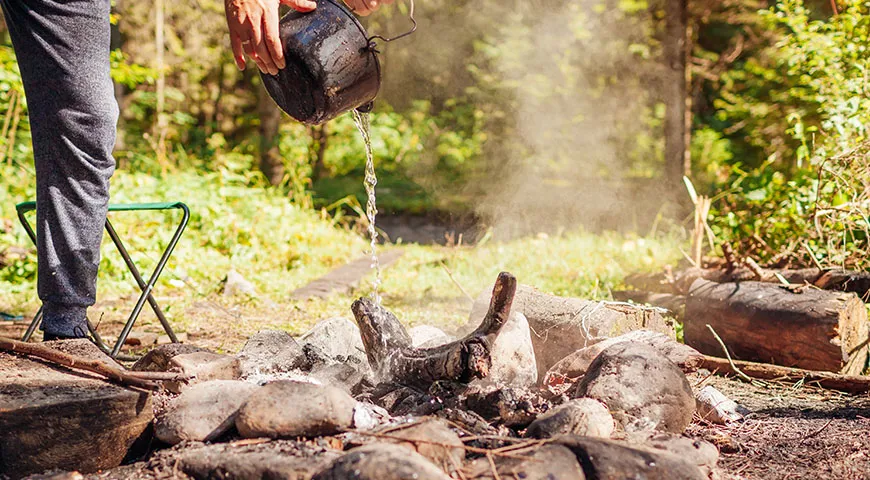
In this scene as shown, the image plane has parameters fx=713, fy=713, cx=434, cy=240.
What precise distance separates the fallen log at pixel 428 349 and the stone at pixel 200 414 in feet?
2.02

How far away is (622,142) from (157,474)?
1045cm

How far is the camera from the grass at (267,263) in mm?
4719

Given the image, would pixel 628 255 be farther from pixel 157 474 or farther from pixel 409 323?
pixel 157 474

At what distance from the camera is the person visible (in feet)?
8.00

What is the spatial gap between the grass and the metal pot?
164 centimetres

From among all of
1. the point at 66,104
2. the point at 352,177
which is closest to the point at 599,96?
the point at 352,177

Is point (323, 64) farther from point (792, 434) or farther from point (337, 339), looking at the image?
point (792, 434)

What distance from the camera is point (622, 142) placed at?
11.3 m

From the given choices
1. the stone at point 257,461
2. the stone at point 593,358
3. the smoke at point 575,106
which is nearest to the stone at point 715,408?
the stone at point 593,358

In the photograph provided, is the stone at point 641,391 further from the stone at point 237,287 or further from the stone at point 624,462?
the stone at point 237,287

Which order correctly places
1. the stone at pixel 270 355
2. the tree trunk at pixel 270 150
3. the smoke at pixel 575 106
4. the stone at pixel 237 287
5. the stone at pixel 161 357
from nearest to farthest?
1. the stone at pixel 161 357
2. the stone at pixel 270 355
3. the stone at pixel 237 287
4. the tree trunk at pixel 270 150
5. the smoke at pixel 575 106

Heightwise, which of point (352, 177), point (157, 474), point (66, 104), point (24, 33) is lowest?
point (352, 177)

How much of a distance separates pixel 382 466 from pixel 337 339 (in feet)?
4.92

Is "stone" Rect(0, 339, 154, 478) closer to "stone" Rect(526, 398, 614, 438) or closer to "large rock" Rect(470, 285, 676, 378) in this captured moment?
"stone" Rect(526, 398, 614, 438)
